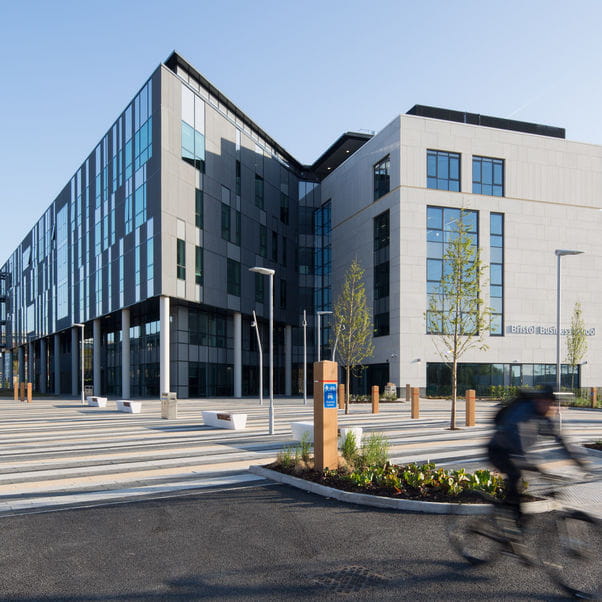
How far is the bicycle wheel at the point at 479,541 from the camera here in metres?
5.11

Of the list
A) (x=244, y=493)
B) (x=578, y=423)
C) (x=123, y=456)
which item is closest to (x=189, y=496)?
(x=244, y=493)

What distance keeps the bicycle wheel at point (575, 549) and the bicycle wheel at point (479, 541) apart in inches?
20.6

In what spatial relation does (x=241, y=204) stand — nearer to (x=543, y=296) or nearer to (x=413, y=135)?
(x=413, y=135)

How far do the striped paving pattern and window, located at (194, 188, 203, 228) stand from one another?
21.4m

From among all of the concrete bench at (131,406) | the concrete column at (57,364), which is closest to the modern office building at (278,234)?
the concrete bench at (131,406)

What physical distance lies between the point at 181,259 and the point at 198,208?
4460mm

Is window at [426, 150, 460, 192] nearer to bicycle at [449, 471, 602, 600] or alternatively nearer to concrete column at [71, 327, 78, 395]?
concrete column at [71, 327, 78, 395]

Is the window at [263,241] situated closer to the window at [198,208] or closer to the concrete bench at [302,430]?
the window at [198,208]

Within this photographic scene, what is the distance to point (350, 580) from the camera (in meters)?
4.92

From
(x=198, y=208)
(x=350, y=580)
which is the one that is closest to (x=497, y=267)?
(x=198, y=208)

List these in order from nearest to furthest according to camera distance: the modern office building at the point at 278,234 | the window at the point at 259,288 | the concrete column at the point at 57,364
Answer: the modern office building at the point at 278,234, the window at the point at 259,288, the concrete column at the point at 57,364

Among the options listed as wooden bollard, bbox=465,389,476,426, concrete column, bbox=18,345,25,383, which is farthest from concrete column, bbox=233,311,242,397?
concrete column, bbox=18,345,25,383

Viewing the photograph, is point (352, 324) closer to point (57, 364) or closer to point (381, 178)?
point (381, 178)

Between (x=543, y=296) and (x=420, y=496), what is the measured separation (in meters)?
42.7
